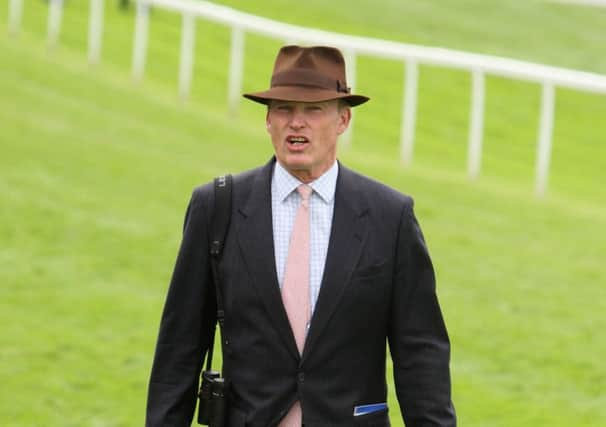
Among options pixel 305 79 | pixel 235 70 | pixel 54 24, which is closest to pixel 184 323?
pixel 305 79

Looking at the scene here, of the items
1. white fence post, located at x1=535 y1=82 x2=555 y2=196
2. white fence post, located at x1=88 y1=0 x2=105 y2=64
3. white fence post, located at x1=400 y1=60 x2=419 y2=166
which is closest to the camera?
white fence post, located at x1=535 y1=82 x2=555 y2=196

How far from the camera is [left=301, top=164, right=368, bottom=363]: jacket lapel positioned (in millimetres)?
4453

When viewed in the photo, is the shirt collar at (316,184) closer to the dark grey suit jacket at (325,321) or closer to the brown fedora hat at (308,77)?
the dark grey suit jacket at (325,321)

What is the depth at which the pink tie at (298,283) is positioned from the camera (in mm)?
4496

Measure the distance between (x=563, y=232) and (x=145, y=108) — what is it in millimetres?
5541

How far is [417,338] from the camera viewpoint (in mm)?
4520

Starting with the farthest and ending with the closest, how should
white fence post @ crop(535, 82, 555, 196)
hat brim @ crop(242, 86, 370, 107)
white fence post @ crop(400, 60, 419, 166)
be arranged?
white fence post @ crop(400, 60, 419, 166) → white fence post @ crop(535, 82, 555, 196) → hat brim @ crop(242, 86, 370, 107)

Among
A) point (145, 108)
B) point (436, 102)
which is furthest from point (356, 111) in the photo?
point (145, 108)

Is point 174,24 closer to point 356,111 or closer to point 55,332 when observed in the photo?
point 356,111

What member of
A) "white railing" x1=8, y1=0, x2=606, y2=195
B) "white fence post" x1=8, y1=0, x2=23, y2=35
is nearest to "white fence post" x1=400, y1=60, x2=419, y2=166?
"white railing" x1=8, y1=0, x2=606, y2=195

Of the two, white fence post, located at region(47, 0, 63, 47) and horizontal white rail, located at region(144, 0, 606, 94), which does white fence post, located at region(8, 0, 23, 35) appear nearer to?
white fence post, located at region(47, 0, 63, 47)

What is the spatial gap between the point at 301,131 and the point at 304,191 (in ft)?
0.66

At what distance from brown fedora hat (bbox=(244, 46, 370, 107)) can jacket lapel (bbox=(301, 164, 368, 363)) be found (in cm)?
26

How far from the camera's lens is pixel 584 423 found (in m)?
8.40
